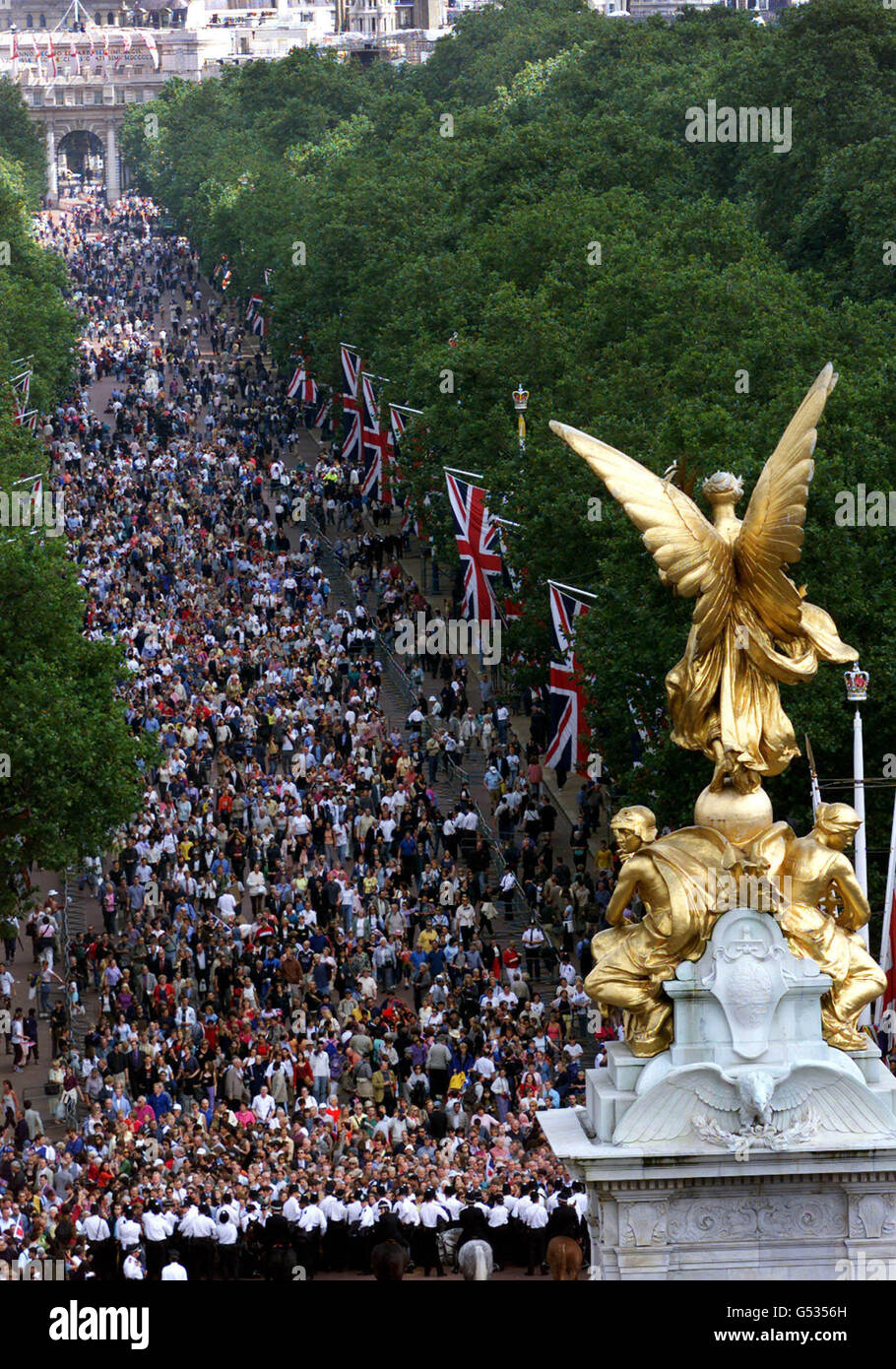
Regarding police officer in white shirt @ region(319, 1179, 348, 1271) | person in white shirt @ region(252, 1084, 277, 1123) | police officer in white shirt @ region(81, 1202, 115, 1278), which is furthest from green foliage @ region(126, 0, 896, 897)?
police officer in white shirt @ region(81, 1202, 115, 1278)

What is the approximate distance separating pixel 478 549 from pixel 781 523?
109ft

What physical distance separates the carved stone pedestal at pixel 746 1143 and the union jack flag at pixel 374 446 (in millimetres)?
53054

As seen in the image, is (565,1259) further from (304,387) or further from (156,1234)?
(304,387)

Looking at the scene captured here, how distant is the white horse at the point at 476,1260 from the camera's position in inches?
1243

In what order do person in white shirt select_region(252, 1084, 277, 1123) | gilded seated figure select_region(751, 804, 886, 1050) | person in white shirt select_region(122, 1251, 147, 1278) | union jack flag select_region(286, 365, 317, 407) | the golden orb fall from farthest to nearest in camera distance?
union jack flag select_region(286, 365, 317, 407) < person in white shirt select_region(252, 1084, 277, 1123) < person in white shirt select_region(122, 1251, 147, 1278) < the golden orb < gilded seated figure select_region(751, 804, 886, 1050)

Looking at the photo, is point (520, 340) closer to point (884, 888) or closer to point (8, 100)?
point (884, 888)

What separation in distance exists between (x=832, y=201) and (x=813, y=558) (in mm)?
39664

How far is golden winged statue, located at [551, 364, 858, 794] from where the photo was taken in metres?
24.3

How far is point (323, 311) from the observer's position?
10706cm

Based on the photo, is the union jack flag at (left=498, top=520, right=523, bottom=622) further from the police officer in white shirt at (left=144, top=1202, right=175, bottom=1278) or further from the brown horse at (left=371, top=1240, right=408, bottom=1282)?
the brown horse at (left=371, top=1240, right=408, bottom=1282)

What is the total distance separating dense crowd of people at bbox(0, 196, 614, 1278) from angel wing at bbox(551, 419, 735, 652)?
1165cm

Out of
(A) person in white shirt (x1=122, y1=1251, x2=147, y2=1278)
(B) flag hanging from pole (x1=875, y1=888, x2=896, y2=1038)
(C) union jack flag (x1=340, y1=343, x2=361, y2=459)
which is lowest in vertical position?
(A) person in white shirt (x1=122, y1=1251, x2=147, y2=1278)

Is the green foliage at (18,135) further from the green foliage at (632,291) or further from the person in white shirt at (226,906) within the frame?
the person in white shirt at (226,906)

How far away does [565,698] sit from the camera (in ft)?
161
